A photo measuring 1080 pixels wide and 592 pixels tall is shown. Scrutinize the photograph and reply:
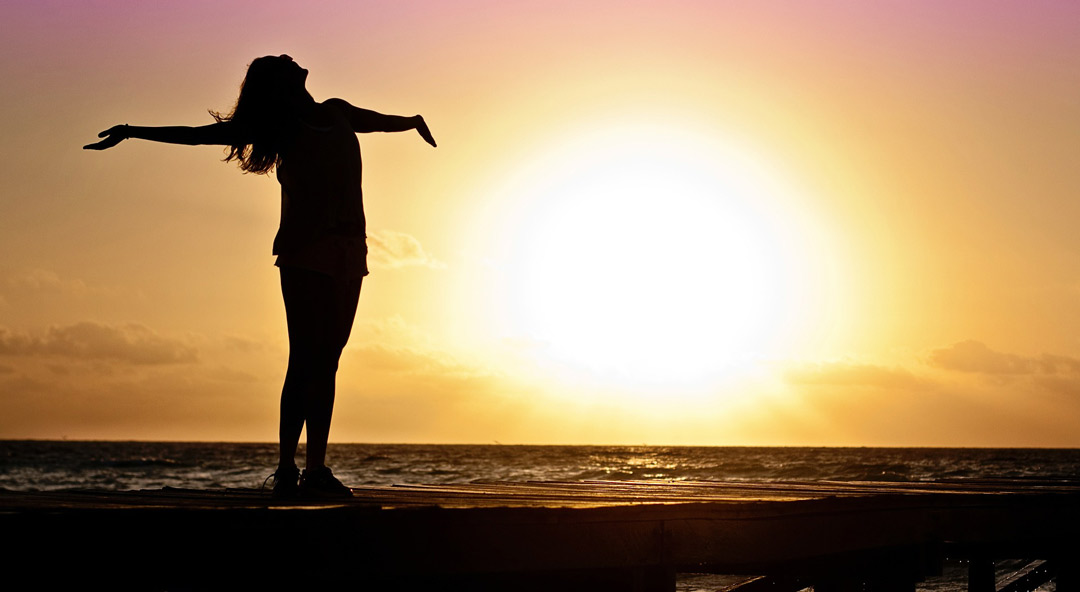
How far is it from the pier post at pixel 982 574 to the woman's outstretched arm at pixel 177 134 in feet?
21.4

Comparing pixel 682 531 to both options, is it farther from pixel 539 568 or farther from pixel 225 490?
pixel 225 490

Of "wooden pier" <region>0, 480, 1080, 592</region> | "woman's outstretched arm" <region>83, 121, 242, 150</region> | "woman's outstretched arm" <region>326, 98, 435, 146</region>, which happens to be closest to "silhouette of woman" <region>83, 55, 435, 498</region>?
"woman's outstretched arm" <region>83, 121, 242, 150</region>

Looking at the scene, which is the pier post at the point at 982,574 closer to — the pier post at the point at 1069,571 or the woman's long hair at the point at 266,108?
the pier post at the point at 1069,571

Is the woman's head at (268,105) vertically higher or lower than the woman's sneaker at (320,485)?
higher

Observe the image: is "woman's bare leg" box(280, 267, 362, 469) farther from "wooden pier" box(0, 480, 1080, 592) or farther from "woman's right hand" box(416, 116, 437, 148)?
"woman's right hand" box(416, 116, 437, 148)

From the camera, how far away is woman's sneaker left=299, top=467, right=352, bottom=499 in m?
4.73

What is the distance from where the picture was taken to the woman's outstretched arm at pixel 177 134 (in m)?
4.66

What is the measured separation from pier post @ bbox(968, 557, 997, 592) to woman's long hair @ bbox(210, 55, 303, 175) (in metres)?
6.34

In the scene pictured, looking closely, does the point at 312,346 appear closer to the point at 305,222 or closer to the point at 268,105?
the point at 305,222

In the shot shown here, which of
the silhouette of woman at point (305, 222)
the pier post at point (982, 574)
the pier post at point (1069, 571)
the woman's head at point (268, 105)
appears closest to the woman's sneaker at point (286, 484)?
the silhouette of woman at point (305, 222)

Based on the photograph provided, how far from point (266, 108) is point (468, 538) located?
2.07 meters

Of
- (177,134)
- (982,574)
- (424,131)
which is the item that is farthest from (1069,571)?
(177,134)

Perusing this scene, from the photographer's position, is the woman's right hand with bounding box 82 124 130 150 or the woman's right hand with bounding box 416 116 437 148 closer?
the woman's right hand with bounding box 82 124 130 150

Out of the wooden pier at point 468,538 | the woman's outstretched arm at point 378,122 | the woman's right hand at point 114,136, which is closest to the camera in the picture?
the wooden pier at point 468,538
